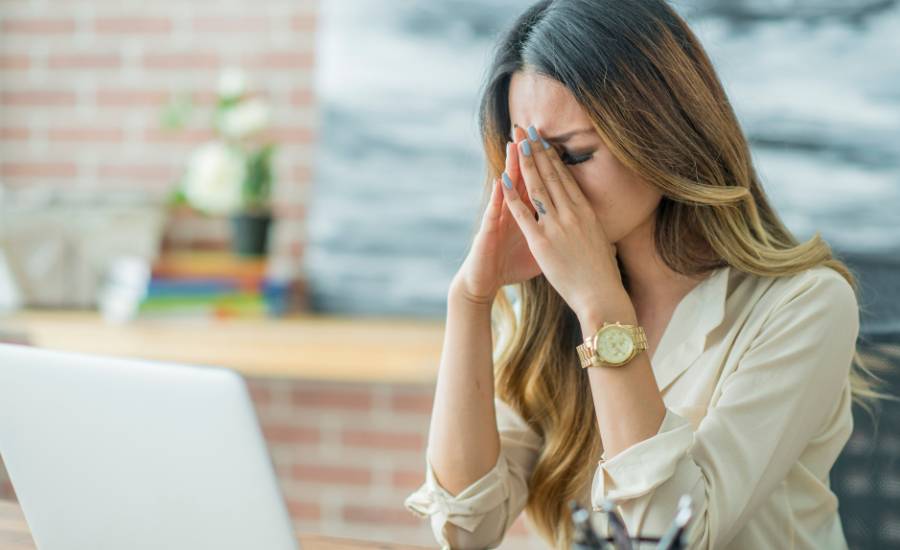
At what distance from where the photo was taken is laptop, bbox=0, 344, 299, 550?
0.93 metres

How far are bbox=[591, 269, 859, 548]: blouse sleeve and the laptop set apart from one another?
45cm

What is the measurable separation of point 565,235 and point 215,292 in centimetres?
165

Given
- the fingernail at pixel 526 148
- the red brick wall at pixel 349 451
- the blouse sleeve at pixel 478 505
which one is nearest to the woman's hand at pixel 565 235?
the fingernail at pixel 526 148

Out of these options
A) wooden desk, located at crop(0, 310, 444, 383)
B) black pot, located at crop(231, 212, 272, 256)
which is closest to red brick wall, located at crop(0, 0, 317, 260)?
black pot, located at crop(231, 212, 272, 256)

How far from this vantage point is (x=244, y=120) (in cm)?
283

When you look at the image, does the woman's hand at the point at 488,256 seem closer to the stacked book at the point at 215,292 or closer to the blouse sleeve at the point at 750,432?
the blouse sleeve at the point at 750,432

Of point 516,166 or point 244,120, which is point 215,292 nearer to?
point 244,120

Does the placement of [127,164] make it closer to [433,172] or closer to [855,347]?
[433,172]

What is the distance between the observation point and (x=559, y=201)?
135cm

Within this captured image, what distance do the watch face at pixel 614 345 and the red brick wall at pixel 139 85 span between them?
1859 mm

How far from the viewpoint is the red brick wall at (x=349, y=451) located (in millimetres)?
2896

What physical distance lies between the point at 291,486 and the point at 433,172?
974mm

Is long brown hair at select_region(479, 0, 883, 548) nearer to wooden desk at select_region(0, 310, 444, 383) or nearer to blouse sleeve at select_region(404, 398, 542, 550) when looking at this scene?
blouse sleeve at select_region(404, 398, 542, 550)

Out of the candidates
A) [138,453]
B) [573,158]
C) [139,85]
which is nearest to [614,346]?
[573,158]
